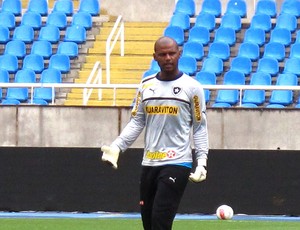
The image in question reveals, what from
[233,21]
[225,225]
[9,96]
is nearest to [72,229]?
[225,225]

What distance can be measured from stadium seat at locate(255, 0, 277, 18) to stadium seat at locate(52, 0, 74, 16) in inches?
185

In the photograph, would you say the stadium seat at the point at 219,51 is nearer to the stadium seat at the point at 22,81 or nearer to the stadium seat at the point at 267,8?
the stadium seat at the point at 267,8

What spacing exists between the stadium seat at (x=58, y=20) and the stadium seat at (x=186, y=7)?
2695 millimetres

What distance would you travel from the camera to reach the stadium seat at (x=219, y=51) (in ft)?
80.9

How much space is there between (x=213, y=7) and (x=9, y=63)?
504 cm

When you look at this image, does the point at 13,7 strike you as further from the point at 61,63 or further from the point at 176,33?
the point at 176,33

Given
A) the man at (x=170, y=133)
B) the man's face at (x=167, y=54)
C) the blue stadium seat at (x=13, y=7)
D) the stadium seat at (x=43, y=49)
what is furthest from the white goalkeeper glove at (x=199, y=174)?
the blue stadium seat at (x=13, y=7)

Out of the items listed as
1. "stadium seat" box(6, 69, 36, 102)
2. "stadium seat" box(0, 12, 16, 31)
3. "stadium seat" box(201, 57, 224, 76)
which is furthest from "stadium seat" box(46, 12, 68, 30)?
"stadium seat" box(201, 57, 224, 76)

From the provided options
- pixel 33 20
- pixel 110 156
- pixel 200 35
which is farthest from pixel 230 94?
pixel 110 156

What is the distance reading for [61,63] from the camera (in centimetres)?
2514

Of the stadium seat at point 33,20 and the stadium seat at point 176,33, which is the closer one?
the stadium seat at point 176,33

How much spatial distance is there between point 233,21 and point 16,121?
23.8 ft

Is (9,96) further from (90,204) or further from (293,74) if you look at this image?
(293,74)

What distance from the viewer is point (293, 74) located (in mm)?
23016
